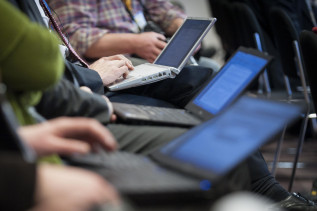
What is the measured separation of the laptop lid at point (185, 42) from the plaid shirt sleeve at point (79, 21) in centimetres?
47

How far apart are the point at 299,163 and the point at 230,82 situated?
190 centimetres

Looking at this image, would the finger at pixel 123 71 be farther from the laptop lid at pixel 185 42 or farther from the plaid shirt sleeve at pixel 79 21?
the plaid shirt sleeve at pixel 79 21

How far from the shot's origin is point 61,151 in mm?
812

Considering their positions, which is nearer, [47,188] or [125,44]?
[47,188]

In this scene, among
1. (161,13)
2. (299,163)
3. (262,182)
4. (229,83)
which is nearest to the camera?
(229,83)

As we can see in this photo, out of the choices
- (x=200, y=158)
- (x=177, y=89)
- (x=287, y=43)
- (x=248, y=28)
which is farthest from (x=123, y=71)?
(x=248, y=28)

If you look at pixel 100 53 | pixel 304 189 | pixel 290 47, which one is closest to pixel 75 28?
pixel 100 53

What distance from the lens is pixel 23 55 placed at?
0.91 meters

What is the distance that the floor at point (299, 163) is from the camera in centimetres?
265

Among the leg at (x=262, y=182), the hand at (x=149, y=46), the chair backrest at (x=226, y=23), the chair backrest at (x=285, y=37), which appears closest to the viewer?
the leg at (x=262, y=182)

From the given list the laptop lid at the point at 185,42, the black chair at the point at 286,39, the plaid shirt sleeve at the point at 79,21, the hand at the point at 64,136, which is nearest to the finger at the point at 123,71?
the laptop lid at the point at 185,42

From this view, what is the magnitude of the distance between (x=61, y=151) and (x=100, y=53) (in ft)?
5.04

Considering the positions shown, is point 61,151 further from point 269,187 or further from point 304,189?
point 304,189

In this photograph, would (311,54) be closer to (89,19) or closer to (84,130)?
(84,130)
